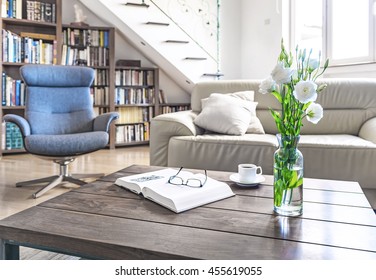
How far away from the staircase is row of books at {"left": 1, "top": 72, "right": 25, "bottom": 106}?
1.35 metres

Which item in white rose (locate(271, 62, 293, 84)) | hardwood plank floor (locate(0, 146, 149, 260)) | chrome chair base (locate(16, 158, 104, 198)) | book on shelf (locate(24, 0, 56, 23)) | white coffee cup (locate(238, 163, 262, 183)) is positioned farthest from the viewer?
book on shelf (locate(24, 0, 56, 23))

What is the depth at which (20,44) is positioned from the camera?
3.95 m

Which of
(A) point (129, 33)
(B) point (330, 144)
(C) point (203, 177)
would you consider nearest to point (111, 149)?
(A) point (129, 33)

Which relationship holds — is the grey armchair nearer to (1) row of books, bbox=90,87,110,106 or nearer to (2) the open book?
(2) the open book

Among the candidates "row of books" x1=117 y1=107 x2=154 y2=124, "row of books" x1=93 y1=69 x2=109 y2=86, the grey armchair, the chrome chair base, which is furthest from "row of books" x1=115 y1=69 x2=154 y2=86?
the chrome chair base

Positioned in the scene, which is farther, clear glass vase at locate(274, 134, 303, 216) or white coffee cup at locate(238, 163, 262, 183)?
white coffee cup at locate(238, 163, 262, 183)

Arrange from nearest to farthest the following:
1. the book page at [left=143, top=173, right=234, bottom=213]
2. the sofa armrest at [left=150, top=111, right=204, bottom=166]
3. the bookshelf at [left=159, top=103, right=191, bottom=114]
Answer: the book page at [left=143, top=173, right=234, bottom=213] < the sofa armrest at [left=150, top=111, right=204, bottom=166] < the bookshelf at [left=159, top=103, right=191, bottom=114]

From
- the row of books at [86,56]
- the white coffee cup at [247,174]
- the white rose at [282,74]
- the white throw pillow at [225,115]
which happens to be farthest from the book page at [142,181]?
the row of books at [86,56]

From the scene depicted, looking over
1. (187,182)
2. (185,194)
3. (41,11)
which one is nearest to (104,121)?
(187,182)

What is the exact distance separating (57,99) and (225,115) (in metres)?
1.49

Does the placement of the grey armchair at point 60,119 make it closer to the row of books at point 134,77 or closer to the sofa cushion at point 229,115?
the sofa cushion at point 229,115

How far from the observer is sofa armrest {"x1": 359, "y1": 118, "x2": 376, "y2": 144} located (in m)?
2.16
